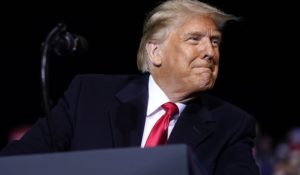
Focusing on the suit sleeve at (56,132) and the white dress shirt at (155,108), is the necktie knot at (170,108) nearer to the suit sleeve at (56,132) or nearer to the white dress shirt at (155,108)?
the white dress shirt at (155,108)

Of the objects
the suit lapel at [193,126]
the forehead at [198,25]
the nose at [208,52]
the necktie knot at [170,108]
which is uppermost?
the forehead at [198,25]

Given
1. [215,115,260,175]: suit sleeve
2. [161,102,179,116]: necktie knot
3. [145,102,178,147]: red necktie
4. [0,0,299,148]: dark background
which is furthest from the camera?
[0,0,299,148]: dark background

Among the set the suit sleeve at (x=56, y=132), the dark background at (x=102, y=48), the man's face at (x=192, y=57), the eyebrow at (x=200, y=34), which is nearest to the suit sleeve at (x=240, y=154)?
the man's face at (x=192, y=57)

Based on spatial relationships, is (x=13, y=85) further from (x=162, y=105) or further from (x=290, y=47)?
(x=162, y=105)

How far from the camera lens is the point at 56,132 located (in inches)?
81.1

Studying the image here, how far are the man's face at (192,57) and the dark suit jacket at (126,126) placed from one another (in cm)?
8

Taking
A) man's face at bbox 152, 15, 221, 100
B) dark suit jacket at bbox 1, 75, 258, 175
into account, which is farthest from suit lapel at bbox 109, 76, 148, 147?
man's face at bbox 152, 15, 221, 100

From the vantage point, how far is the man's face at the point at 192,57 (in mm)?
2234

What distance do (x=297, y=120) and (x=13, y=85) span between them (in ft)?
10.2

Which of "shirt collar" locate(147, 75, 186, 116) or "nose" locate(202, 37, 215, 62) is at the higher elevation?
"nose" locate(202, 37, 215, 62)

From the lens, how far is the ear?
2395mm

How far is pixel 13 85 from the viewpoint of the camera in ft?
20.2

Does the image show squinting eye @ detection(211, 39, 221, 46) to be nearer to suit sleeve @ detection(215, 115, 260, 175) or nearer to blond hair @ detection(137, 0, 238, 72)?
blond hair @ detection(137, 0, 238, 72)

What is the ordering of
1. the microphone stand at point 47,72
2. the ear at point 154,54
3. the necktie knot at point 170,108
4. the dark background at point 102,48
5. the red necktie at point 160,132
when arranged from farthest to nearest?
the dark background at point 102,48 → the ear at point 154,54 → the necktie knot at point 170,108 → the red necktie at point 160,132 → the microphone stand at point 47,72
